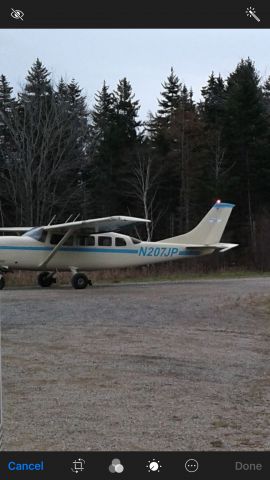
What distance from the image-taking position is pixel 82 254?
17641mm

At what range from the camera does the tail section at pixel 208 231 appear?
1972 centimetres

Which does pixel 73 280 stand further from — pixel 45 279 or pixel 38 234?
pixel 38 234

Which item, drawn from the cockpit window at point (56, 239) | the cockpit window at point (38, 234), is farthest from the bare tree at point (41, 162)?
the cockpit window at point (56, 239)

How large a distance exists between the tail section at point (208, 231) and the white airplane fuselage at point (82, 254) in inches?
30.9

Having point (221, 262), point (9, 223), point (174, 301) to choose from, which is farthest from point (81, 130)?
point (174, 301)

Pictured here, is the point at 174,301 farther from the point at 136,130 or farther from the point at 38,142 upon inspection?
the point at 136,130

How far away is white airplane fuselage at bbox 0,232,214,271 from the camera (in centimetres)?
1692

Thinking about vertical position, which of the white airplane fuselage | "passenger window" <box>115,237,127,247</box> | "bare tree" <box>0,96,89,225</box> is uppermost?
"bare tree" <box>0,96,89,225</box>

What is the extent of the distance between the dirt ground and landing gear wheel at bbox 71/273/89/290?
193 inches

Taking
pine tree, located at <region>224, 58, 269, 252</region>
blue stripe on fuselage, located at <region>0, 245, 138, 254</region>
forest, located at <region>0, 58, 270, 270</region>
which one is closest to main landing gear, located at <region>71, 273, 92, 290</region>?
blue stripe on fuselage, located at <region>0, 245, 138, 254</region>

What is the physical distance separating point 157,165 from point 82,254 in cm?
2598
